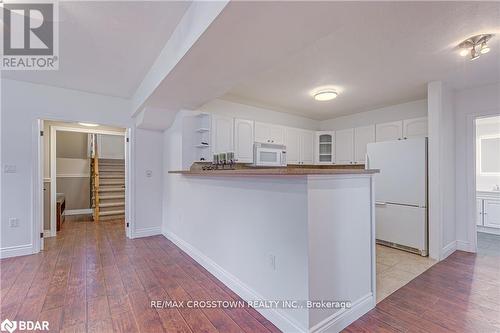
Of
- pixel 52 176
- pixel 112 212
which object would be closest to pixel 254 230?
pixel 52 176

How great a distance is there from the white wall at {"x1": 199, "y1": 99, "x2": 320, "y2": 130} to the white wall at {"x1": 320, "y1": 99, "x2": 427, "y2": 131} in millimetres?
471

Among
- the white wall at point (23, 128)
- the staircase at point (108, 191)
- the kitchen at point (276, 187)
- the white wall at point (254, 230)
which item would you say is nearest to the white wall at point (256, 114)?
the kitchen at point (276, 187)

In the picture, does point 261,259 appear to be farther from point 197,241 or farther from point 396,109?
point 396,109

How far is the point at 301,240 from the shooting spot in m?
1.59

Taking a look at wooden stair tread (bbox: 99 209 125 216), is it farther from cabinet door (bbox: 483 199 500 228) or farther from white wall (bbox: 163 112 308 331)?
cabinet door (bbox: 483 199 500 228)

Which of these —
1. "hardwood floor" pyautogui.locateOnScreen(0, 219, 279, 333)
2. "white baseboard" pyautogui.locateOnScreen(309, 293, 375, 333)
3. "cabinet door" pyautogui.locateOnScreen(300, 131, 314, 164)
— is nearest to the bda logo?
"hardwood floor" pyautogui.locateOnScreen(0, 219, 279, 333)

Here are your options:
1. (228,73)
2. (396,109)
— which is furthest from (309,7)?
(396,109)

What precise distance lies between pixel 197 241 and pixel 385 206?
3.00 metres

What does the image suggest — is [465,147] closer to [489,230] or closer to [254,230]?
[489,230]

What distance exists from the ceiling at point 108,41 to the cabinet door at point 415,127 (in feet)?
13.2

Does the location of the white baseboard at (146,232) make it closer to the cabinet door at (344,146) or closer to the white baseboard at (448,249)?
the cabinet door at (344,146)

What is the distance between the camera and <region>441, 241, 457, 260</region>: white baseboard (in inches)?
126

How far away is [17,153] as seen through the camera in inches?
128

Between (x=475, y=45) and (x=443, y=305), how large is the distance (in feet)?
8.29
